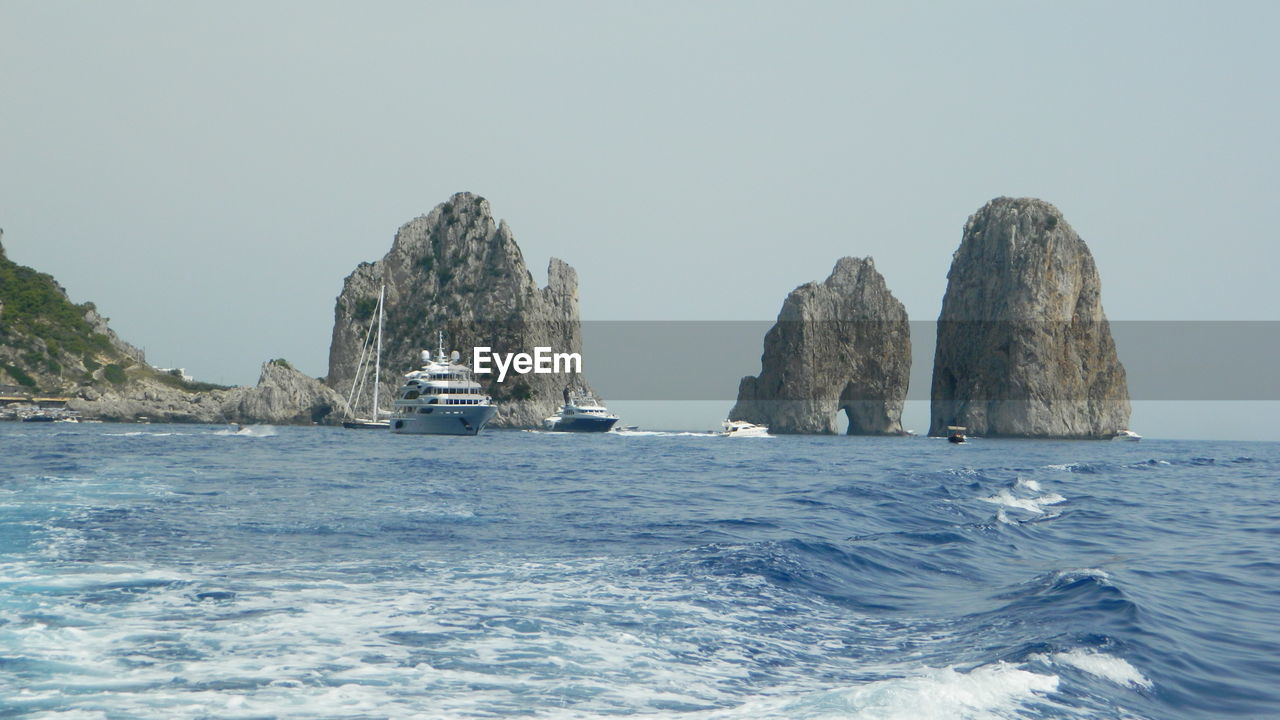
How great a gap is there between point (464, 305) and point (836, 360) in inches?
2581

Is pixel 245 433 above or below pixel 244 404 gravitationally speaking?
below

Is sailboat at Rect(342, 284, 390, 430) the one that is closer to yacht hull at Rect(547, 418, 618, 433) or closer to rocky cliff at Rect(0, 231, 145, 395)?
yacht hull at Rect(547, 418, 618, 433)

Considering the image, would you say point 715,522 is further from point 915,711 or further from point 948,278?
point 948,278

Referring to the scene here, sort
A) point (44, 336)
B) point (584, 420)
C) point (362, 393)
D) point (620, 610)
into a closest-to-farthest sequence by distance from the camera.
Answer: point (620, 610), point (584, 420), point (44, 336), point (362, 393)

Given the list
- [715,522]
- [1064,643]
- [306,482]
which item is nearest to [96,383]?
[306,482]

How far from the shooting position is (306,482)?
108 feet

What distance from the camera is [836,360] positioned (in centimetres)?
16862

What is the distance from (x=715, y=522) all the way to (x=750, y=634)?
10.6m

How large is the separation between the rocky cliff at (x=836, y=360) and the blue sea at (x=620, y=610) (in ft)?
456

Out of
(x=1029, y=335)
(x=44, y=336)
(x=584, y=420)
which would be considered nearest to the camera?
(x=584, y=420)

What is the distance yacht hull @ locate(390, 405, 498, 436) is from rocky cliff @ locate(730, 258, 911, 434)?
75.3 meters

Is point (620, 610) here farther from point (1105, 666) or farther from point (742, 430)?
point (742, 430)

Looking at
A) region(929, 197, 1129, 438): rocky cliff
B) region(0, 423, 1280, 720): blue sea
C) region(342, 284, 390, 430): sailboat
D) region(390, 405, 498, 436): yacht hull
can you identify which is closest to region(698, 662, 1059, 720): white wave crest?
region(0, 423, 1280, 720): blue sea

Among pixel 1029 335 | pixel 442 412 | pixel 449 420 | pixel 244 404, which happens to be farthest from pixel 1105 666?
pixel 244 404
